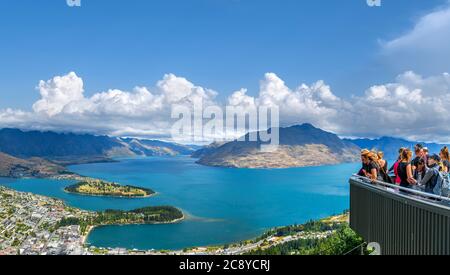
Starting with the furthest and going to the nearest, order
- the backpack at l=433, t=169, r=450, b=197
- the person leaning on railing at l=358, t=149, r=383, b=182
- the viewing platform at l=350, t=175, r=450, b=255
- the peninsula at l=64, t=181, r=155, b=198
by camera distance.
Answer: the peninsula at l=64, t=181, r=155, b=198, the person leaning on railing at l=358, t=149, r=383, b=182, the backpack at l=433, t=169, r=450, b=197, the viewing platform at l=350, t=175, r=450, b=255

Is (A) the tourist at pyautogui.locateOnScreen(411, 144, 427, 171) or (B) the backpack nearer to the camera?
(B) the backpack

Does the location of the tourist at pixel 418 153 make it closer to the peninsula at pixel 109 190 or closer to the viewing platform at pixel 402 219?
the viewing platform at pixel 402 219

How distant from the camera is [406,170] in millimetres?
5648

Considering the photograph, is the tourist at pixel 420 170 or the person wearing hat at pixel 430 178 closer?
the person wearing hat at pixel 430 178

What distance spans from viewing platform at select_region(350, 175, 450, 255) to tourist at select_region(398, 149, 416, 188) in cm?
13

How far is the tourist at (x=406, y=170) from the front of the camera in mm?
5538

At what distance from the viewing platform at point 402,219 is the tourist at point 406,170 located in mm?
130

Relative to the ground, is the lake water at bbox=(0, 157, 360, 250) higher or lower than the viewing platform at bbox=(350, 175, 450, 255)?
lower

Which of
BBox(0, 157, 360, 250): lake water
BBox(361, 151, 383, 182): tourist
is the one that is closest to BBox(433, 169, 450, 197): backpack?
BBox(361, 151, 383, 182): tourist

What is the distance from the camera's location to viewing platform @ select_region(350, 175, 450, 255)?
4590 millimetres

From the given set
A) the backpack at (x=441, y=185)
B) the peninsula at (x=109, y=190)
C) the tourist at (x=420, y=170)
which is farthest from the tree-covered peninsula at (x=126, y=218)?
the backpack at (x=441, y=185)

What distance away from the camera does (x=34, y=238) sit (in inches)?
2576

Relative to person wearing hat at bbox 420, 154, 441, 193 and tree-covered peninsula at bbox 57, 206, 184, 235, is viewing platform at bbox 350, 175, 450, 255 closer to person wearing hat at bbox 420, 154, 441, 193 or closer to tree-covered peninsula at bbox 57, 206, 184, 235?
person wearing hat at bbox 420, 154, 441, 193
